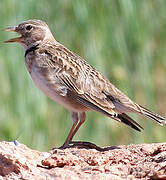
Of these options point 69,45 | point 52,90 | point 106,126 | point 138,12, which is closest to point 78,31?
point 69,45

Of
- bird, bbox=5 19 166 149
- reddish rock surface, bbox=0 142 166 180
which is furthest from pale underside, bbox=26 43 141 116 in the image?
reddish rock surface, bbox=0 142 166 180

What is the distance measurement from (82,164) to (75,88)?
7.12 ft

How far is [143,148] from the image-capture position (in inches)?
199

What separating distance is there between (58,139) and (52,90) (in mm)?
3146

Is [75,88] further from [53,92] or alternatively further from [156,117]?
[156,117]

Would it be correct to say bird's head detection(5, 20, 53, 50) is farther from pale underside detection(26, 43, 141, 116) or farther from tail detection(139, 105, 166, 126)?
tail detection(139, 105, 166, 126)

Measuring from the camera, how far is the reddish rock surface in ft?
13.8

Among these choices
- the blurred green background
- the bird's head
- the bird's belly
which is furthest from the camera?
the blurred green background

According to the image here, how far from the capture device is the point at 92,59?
9180mm

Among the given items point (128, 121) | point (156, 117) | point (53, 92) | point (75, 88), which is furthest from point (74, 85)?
point (156, 117)

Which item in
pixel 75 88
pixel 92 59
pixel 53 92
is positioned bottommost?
pixel 53 92

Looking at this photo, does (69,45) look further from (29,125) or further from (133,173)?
(133,173)

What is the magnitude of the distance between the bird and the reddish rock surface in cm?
142

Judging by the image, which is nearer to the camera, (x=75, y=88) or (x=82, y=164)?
(x=82, y=164)
